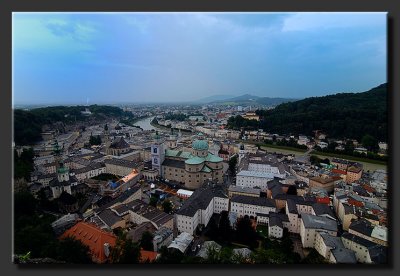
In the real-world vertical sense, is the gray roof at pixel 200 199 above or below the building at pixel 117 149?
below

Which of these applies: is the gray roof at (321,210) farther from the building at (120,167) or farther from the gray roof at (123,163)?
the gray roof at (123,163)

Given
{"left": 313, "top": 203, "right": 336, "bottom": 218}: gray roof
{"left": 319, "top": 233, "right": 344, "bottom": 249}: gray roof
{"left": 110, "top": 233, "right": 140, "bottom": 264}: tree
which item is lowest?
{"left": 319, "top": 233, "right": 344, "bottom": 249}: gray roof

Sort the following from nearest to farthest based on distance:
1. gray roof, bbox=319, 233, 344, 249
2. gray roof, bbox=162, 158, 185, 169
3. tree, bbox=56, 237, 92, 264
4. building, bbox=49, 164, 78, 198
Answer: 1. tree, bbox=56, 237, 92, 264
2. gray roof, bbox=319, 233, 344, 249
3. building, bbox=49, 164, 78, 198
4. gray roof, bbox=162, 158, 185, 169

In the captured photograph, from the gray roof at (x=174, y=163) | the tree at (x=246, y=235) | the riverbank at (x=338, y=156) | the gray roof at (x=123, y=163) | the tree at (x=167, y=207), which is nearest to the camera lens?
the tree at (x=246, y=235)

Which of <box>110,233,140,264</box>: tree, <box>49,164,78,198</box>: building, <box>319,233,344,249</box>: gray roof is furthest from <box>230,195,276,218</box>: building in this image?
<box>49,164,78,198</box>: building

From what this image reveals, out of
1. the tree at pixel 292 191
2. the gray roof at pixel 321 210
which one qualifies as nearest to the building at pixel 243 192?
the tree at pixel 292 191

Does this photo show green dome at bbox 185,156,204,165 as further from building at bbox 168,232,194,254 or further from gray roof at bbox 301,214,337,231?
gray roof at bbox 301,214,337,231
